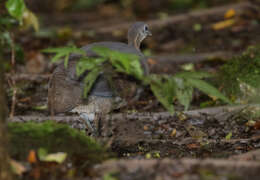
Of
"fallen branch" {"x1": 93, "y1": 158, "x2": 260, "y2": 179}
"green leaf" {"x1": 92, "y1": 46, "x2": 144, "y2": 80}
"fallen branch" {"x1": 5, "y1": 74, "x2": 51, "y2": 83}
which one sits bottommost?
"fallen branch" {"x1": 93, "y1": 158, "x2": 260, "y2": 179}

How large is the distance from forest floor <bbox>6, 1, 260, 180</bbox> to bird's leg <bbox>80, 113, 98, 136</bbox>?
0.34 ft

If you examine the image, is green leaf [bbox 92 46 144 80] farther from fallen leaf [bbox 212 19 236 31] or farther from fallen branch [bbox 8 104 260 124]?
fallen leaf [bbox 212 19 236 31]

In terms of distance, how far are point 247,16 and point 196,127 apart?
192 inches

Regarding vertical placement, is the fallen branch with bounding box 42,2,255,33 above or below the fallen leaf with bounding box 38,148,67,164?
above

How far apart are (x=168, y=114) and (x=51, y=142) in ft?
8.11

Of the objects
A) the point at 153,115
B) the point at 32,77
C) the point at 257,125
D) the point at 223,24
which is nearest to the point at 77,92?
the point at 153,115

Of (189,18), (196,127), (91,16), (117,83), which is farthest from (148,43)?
(117,83)

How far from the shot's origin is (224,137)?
4395 mm

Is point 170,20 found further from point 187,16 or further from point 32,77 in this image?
point 32,77

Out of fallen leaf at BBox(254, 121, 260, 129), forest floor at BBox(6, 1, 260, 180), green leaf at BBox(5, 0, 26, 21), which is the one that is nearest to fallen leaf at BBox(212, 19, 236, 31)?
forest floor at BBox(6, 1, 260, 180)

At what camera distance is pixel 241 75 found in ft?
17.4

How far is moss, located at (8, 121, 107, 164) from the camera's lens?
2750 mm

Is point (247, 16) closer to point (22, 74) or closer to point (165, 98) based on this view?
point (22, 74)

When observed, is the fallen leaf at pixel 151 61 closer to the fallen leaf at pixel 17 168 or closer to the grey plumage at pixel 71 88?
the grey plumage at pixel 71 88
